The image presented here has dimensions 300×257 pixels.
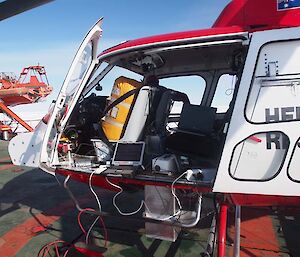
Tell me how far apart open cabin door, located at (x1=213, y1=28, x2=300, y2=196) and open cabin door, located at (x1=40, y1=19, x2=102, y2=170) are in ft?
5.83

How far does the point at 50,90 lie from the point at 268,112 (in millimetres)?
22282

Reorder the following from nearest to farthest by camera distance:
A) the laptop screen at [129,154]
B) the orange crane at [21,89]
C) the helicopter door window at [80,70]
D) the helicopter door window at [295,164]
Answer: the helicopter door window at [295,164] < the laptop screen at [129,154] < the helicopter door window at [80,70] < the orange crane at [21,89]

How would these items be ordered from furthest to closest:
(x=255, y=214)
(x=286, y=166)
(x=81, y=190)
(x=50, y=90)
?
(x=50, y=90) → (x=81, y=190) → (x=255, y=214) → (x=286, y=166)

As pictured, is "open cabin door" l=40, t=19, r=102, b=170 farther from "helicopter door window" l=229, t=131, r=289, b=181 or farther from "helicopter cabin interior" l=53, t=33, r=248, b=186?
"helicopter door window" l=229, t=131, r=289, b=181

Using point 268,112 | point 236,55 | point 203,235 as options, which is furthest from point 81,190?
point 268,112

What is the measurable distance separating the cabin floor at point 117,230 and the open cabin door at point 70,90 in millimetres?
1008

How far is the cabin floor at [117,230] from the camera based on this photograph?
3666 mm

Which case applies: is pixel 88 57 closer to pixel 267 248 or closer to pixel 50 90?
pixel 267 248

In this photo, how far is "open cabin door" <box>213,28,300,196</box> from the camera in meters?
2.46

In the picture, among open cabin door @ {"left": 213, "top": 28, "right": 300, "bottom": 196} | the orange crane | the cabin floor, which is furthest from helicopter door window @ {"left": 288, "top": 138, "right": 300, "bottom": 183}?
the orange crane

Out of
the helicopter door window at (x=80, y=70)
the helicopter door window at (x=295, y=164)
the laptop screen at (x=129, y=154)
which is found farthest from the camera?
the helicopter door window at (x=80, y=70)

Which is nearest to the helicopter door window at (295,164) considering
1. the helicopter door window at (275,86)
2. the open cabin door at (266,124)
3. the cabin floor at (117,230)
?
the open cabin door at (266,124)

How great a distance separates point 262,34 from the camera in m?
2.59

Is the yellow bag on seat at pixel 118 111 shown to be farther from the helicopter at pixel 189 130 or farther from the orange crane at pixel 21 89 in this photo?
the orange crane at pixel 21 89
